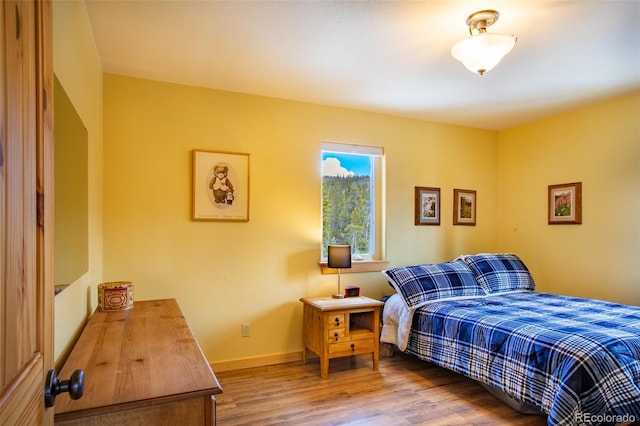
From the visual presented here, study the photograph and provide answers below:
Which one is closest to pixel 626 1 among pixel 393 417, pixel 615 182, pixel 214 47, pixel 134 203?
pixel 615 182

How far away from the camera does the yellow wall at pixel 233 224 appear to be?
3034mm

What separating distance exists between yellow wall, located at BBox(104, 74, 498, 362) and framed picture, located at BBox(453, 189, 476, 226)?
0.62 metres

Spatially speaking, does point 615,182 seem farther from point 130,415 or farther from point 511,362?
point 130,415

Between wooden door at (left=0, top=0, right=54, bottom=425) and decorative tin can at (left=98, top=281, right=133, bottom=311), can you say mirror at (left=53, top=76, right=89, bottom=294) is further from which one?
wooden door at (left=0, top=0, right=54, bottom=425)

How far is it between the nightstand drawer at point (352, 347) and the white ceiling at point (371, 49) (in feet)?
7.01

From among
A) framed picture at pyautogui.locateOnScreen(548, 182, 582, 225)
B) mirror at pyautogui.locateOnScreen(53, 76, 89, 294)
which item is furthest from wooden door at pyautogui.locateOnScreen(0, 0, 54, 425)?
framed picture at pyautogui.locateOnScreen(548, 182, 582, 225)

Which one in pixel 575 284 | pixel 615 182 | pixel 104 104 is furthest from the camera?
pixel 575 284

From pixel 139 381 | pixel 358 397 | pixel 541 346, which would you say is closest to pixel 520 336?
pixel 541 346

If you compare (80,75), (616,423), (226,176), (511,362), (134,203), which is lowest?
(616,423)

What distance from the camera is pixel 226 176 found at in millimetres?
3334

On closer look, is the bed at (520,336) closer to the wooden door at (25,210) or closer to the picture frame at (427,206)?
the picture frame at (427,206)

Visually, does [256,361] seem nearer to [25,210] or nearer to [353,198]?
[353,198]

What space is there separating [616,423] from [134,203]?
3.43 meters

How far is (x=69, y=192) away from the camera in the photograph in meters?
1.64
